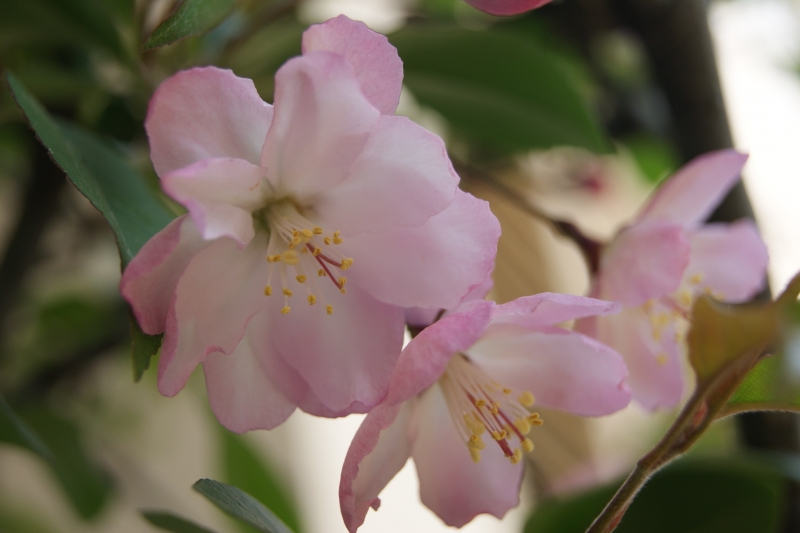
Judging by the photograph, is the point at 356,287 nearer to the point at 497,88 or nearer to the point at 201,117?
the point at 201,117

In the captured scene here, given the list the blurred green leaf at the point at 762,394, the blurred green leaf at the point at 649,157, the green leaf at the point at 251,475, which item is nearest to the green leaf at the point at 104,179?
the blurred green leaf at the point at 762,394

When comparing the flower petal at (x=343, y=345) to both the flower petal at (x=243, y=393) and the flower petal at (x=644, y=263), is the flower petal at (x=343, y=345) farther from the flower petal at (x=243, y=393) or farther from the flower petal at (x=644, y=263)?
the flower petal at (x=644, y=263)

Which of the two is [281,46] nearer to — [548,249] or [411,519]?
[548,249]

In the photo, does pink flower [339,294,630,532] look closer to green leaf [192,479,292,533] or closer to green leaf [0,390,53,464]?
green leaf [192,479,292,533]

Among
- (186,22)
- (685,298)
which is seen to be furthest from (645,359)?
(186,22)

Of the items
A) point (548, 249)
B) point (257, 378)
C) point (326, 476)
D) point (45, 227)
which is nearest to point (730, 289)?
point (257, 378)

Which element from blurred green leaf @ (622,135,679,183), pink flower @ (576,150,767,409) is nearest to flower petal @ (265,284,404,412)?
pink flower @ (576,150,767,409)

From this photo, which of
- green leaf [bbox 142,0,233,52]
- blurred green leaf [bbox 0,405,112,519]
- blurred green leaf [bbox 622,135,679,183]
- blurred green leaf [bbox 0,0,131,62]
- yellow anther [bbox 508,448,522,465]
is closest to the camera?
green leaf [bbox 142,0,233,52]
